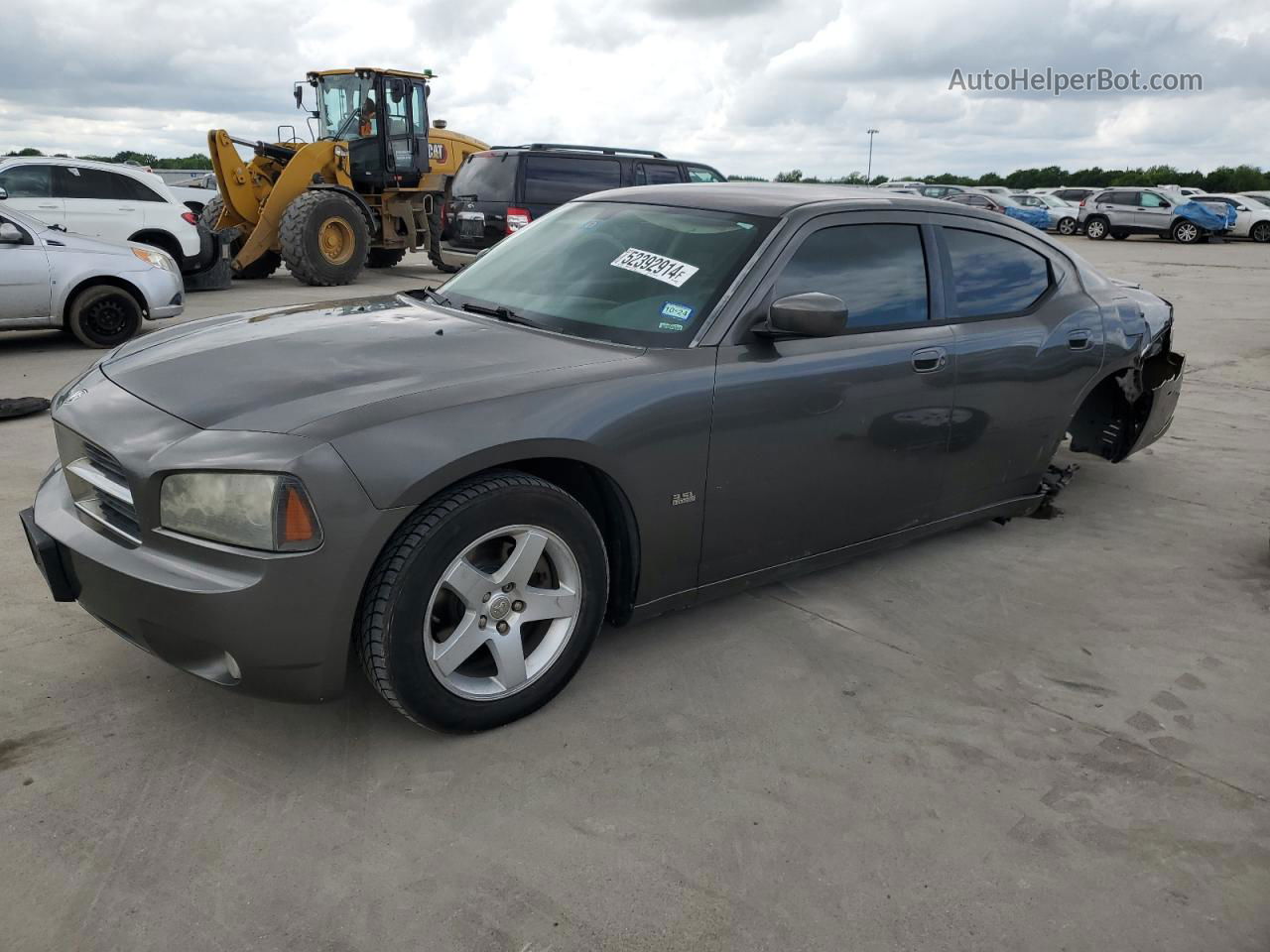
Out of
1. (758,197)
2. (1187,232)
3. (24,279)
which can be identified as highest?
(1187,232)

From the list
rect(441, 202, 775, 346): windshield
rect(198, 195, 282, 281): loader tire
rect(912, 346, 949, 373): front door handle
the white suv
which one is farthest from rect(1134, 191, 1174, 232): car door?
rect(441, 202, 775, 346): windshield

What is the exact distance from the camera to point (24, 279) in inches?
336

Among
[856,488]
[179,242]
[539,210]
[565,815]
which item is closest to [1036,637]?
[856,488]

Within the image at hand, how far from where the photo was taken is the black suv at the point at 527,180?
12664mm

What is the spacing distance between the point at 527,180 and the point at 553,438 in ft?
35.0

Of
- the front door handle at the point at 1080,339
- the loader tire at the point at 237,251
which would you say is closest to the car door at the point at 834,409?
the front door handle at the point at 1080,339

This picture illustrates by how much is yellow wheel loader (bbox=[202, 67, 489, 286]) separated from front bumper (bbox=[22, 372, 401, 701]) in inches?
474

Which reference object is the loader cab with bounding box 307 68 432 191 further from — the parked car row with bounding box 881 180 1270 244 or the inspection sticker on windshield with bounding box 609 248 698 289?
the parked car row with bounding box 881 180 1270 244

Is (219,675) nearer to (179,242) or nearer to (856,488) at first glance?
(856,488)

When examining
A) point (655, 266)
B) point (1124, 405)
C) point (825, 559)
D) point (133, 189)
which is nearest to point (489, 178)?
point (133, 189)

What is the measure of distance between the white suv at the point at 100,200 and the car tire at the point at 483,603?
438 inches

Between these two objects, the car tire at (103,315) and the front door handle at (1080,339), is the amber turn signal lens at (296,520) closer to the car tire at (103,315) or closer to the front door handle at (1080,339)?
the front door handle at (1080,339)

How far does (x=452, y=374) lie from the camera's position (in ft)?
9.29

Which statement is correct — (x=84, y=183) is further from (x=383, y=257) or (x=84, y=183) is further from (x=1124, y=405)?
(x=1124, y=405)
